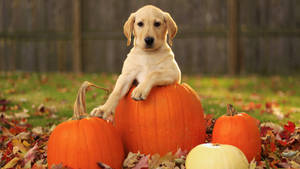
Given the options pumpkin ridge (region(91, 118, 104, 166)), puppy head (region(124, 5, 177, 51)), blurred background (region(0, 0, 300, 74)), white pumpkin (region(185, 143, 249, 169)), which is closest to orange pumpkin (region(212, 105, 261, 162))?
white pumpkin (region(185, 143, 249, 169))

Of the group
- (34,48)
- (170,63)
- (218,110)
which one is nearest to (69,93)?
(218,110)

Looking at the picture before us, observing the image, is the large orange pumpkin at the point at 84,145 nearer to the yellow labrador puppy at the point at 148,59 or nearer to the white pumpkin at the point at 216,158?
the yellow labrador puppy at the point at 148,59

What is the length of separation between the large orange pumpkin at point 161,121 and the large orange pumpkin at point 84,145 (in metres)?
0.27

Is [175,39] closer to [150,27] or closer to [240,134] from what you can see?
[150,27]

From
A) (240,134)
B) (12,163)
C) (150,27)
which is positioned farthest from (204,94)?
(12,163)

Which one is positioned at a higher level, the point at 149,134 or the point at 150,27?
the point at 150,27

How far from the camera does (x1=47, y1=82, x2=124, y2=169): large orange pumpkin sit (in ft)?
8.34

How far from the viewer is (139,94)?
2.73 metres

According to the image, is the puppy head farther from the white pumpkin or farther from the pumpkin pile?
the white pumpkin

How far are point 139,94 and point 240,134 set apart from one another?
91 cm

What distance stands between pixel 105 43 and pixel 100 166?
28.3ft

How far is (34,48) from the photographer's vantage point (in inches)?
439

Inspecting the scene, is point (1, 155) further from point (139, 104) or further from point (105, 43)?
point (105, 43)

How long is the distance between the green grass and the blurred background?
4.49 ft
